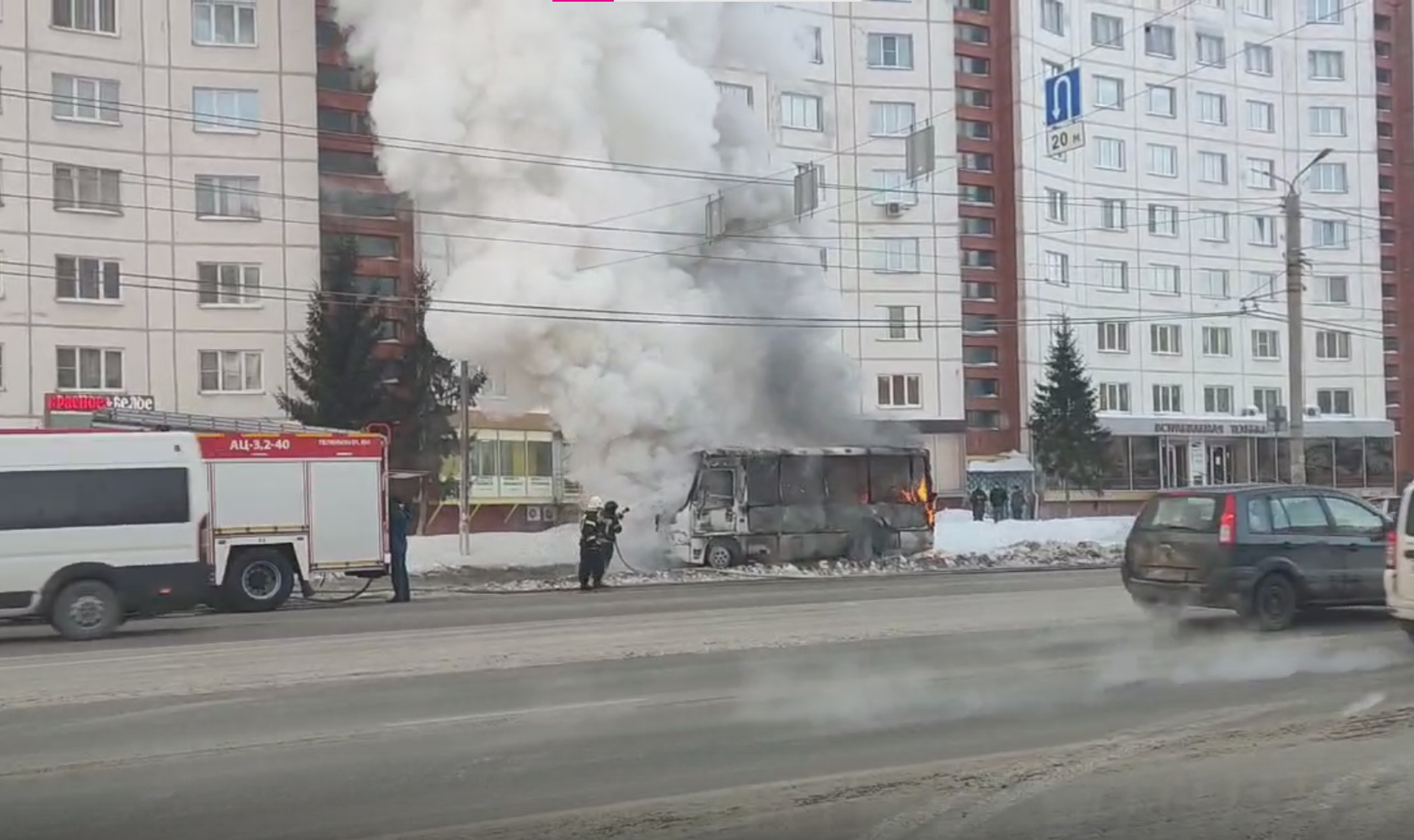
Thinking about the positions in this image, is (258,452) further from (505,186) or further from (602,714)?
(602,714)

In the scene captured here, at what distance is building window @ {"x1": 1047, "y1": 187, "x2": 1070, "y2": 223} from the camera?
184ft

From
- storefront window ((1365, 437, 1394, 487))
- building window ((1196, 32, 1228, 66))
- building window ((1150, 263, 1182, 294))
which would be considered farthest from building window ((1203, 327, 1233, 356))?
building window ((1196, 32, 1228, 66))

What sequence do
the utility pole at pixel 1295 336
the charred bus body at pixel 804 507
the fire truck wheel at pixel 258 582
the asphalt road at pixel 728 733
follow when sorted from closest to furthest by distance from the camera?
1. the asphalt road at pixel 728 733
2. the fire truck wheel at pixel 258 582
3. the charred bus body at pixel 804 507
4. the utility pole at pixel 1295 336

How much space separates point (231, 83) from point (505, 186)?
1683 centimetres

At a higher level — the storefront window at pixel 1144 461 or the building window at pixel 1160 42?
the building window at pixel 1160 42

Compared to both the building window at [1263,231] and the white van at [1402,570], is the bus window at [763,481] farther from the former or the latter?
the building window at [1263,231]

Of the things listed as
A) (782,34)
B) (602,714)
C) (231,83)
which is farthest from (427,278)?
(602,714)

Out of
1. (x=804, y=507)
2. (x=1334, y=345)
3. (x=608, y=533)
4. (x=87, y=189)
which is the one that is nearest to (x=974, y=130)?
(x=1334, y=345)

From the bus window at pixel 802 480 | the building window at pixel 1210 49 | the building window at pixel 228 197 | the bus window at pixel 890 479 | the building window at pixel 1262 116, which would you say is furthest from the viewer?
the building window at pixel 1262 116

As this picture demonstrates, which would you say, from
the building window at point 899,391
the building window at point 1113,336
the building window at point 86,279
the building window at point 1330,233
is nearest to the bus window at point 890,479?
the building window at point 86,279

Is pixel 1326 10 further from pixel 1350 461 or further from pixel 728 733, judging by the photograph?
pixel 728 733

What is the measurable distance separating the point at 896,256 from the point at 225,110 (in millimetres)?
23949

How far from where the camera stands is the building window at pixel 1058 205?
56.0 m

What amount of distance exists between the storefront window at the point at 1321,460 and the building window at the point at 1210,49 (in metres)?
16.2
